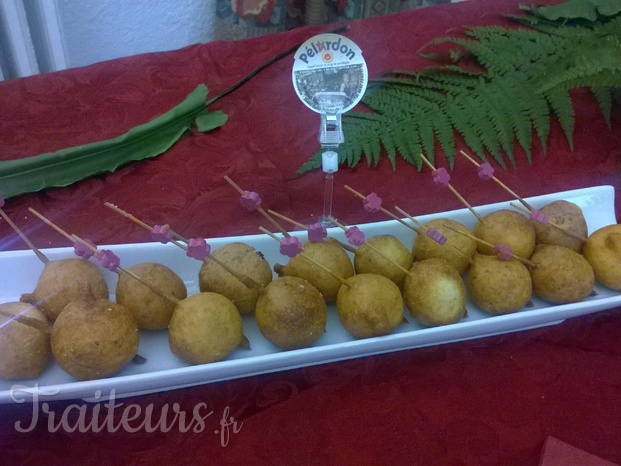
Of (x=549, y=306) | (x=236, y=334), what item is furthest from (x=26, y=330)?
(x=549, y=306)

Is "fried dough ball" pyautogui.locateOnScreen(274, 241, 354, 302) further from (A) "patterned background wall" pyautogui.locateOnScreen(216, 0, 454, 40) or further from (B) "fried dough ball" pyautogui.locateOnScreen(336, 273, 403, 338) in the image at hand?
(A) "patterned background wall" pyautogui.locateOnScreen(216, 0, 454, 40)

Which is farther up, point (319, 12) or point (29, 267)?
point (319, 12)

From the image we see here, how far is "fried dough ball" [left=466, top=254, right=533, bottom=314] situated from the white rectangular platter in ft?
0.06

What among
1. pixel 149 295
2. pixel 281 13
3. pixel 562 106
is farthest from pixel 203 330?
pixel 281 13

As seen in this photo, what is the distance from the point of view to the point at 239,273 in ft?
2.21

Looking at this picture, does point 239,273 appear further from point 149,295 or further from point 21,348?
point 21,348

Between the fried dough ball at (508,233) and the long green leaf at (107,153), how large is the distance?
1.66 ft

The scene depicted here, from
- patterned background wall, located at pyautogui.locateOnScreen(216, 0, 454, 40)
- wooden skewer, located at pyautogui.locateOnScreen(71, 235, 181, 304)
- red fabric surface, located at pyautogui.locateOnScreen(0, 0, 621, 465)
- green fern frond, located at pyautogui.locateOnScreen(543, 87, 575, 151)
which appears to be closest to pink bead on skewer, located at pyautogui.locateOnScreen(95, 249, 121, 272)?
wooden skewer, located at pyautogui.locateOnScreen(71, 235, 181, 304)

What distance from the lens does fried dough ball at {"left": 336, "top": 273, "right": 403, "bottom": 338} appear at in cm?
64

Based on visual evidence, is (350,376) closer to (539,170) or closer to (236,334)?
(236,334)

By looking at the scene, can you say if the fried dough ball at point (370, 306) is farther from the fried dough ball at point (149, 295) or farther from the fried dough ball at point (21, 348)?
the fried dough ball at point (21, 348)

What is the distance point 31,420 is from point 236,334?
239 millimetres

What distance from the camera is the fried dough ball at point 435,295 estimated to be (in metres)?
0.66

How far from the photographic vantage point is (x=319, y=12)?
174 centimetres
